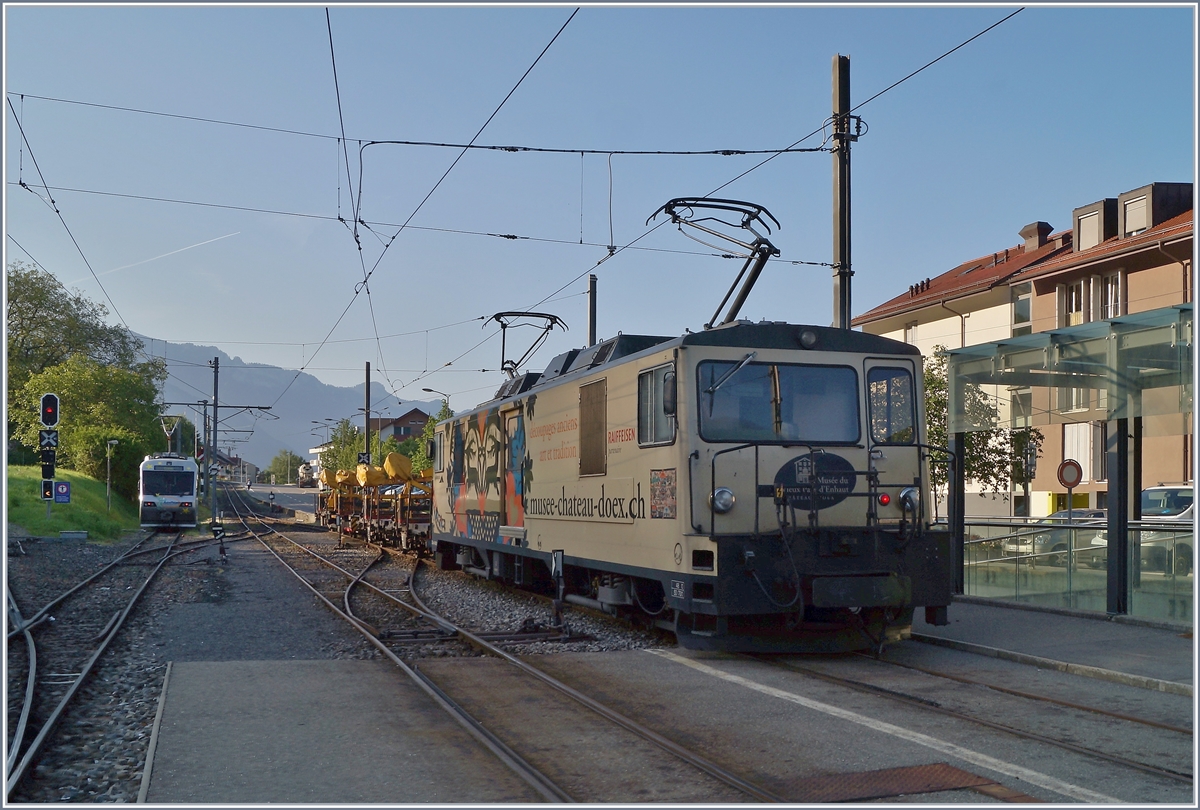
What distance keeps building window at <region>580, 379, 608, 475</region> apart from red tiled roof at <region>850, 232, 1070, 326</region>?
27016mm

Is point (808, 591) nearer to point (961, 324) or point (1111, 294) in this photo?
point (1111, 294)

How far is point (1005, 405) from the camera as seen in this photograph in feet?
41.9

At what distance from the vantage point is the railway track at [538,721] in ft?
18.4

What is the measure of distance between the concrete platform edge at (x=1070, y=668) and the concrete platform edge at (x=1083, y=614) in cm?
238

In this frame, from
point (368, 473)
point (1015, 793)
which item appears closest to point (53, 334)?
point (368, 473)

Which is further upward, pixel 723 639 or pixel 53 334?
pixel 53 334

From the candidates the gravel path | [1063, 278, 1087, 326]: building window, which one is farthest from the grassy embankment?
[1063, 278, 1087, 326]: building window

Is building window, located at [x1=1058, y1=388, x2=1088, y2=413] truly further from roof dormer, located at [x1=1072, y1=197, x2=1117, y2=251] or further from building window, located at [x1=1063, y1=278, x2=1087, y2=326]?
roof dormer, located at [x1=1072, y1=197, x2=1117, y2=251]

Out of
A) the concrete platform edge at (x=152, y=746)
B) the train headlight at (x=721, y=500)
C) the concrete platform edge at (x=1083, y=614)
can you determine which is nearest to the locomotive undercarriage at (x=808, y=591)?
the train headlight at (x=721, y=500)

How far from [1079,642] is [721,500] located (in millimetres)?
4048

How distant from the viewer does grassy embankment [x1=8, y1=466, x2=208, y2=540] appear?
107 feet

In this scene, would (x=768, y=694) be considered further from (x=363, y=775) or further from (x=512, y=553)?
(x=512, y=553)

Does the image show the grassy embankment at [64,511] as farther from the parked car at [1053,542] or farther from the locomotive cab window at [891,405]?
the locomotive cab window at [891,405]

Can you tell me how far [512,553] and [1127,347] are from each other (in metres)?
8.46
